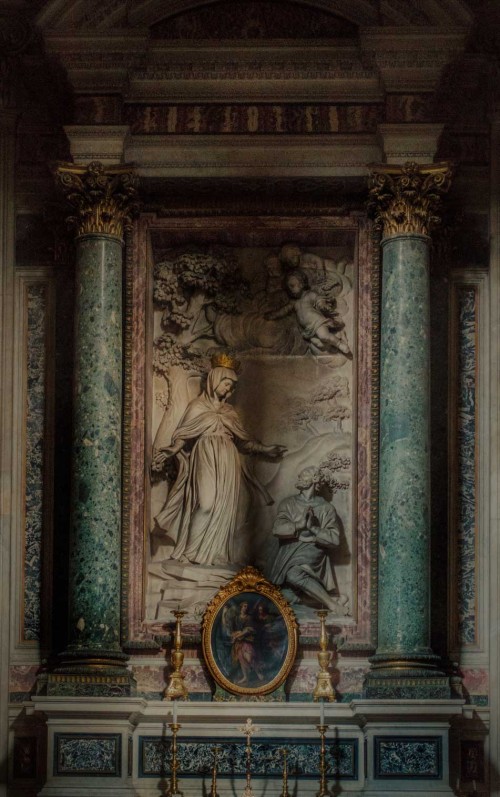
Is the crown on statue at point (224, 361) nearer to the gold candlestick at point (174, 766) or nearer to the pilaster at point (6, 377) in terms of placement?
the pilaster at point (6, 377)

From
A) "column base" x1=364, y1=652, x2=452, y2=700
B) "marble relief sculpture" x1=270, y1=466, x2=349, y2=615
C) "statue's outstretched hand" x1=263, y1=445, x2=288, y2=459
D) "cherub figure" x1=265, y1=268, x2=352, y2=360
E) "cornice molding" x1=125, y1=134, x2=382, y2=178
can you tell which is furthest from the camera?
"cherub figure" x1=265, y1=268, x2=352, y2=360

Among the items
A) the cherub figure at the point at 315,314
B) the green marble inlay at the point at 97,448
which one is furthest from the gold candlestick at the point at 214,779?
the cherub figure at the point at 315,314

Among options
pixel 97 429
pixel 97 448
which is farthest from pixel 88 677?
pixel 97 429

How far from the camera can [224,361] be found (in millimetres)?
20734

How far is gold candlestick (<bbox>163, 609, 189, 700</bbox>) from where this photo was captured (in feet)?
64.4

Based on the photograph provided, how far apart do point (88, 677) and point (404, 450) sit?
3253mm

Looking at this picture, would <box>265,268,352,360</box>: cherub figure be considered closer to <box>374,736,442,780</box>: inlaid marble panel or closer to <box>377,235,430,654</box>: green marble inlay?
<box>377,235,430,654</box>: green marble inlay

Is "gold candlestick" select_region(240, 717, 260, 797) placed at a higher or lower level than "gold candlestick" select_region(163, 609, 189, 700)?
lower

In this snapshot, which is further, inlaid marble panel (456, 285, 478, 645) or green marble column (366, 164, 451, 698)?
inlaid marble panel (456, 285, 478, 645)


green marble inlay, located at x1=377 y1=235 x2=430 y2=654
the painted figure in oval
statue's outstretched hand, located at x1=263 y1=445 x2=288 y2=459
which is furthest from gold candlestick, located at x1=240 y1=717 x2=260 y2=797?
statue's outstretched hand, located at x1=263 y1=445 x2=288 y2=459

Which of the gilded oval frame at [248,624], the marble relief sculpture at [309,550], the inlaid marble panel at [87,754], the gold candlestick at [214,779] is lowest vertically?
the gold candlestick at [214,779]

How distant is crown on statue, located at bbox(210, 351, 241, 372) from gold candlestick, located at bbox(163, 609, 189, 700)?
90.9 inches

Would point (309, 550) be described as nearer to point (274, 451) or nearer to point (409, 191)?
point (274, 451)

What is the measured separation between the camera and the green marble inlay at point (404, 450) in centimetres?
1958
